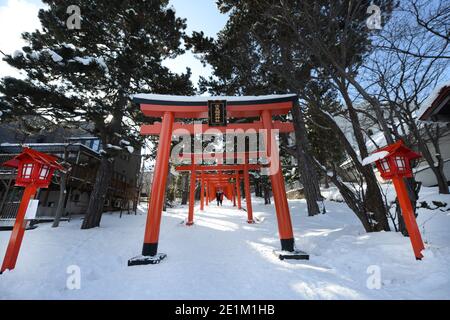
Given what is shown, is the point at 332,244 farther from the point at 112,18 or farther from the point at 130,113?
the point at 112,18

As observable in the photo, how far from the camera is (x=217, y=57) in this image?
28.6 feet

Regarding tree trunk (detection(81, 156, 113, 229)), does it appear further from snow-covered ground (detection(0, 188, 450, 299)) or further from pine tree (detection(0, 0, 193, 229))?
snow-covered ground (detection(0, 188, 450, 299))

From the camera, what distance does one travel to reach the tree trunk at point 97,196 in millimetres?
8891

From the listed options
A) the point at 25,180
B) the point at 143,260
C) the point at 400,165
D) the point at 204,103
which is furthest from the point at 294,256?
the point at 25,180

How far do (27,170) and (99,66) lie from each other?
474 centimetres

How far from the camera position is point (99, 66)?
23.7 feet

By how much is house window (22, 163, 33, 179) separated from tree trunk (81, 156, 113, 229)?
4.97m

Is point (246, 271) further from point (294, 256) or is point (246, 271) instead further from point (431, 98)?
point (431, 98)

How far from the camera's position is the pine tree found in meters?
7.20

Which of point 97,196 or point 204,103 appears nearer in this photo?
point 204,103

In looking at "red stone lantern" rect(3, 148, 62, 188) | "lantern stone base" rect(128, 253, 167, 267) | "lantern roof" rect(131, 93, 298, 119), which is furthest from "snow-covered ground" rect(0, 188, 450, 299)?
"lantern roof" rect(131, 93, 298, 119)

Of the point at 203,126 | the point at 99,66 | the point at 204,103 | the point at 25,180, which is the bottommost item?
the point at 25,180

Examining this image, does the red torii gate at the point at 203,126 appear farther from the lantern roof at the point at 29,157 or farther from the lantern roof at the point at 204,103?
the lantern roof at the point at 29,157
